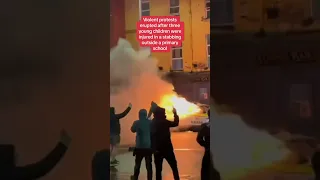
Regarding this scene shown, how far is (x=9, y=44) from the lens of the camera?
4.33 ft

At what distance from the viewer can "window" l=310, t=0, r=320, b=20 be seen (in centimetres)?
121

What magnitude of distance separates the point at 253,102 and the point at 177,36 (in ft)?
1.26

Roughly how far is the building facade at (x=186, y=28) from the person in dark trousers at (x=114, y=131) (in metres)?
0.24

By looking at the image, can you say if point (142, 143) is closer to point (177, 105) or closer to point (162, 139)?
point (162, 139)

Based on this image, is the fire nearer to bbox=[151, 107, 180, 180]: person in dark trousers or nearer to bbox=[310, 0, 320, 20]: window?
bbox=[151, 107, 180, 180]: person in dark trousers

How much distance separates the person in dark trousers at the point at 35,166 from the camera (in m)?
1.29

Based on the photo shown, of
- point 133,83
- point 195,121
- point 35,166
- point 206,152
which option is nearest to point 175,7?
point 133,83

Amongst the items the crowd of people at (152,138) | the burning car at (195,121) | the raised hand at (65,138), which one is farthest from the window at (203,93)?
the raised hand at (65,138)

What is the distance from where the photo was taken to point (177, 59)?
1.41 meters

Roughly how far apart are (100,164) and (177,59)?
0.47 meters

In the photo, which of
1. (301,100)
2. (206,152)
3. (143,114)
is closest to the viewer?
(301,100)

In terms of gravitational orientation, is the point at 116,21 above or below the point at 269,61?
above

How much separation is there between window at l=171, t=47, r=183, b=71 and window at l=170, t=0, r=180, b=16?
0.13 metres

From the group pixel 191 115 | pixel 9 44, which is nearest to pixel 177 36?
pixel 191 115
